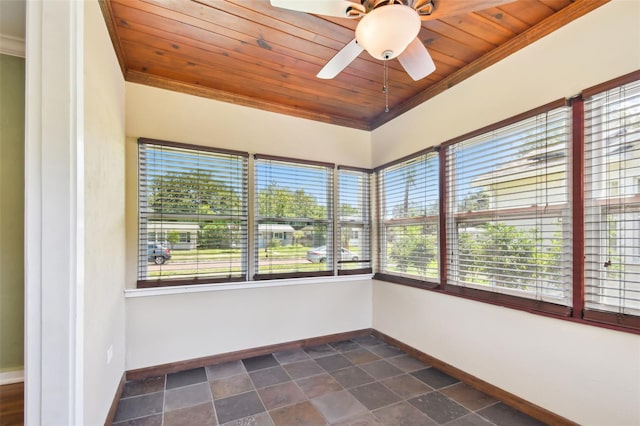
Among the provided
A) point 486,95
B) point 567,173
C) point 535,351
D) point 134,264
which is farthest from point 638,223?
point 134,264

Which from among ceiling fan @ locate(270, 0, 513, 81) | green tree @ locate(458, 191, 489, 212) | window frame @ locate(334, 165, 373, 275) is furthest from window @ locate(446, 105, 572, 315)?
window frame @ locate(334, 165, 373, 275)

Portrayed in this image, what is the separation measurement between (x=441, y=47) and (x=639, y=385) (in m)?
2.50

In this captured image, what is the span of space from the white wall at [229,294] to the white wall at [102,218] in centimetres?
20

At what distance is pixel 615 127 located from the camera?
1740mm

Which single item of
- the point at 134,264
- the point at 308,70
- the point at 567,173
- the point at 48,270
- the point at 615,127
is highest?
the point at 308,70

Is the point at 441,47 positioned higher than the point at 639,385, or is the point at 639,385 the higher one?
the point at 441,47

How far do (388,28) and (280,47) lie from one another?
45.6 inches

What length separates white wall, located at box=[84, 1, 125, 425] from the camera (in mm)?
1578

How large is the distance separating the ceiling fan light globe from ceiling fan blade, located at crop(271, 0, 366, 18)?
0.29 ft

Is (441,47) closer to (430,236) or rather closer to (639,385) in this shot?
(430,236)

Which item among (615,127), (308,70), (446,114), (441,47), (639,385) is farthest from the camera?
(446,114)

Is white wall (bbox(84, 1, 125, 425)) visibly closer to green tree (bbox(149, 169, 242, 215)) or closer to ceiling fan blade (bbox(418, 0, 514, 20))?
green tree (bbox(149, 169, 242, 215))

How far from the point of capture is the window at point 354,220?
12.1 ft

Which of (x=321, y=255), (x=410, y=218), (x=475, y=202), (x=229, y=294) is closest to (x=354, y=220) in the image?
(x=321, y=255)
